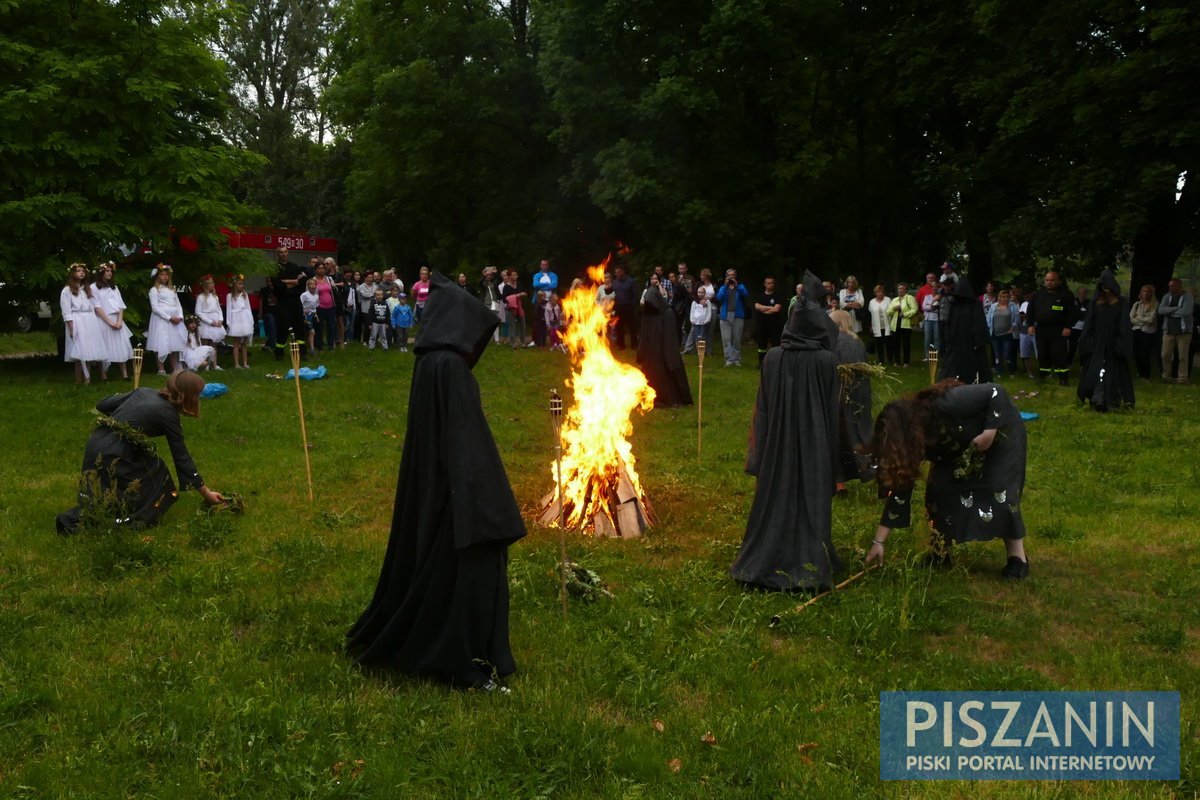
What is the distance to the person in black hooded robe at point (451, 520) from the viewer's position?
20.1 ft

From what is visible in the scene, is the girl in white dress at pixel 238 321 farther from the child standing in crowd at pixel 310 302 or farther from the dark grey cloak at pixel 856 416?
the dark grey cloak at pixel 856 416

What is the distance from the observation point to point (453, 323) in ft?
20.7

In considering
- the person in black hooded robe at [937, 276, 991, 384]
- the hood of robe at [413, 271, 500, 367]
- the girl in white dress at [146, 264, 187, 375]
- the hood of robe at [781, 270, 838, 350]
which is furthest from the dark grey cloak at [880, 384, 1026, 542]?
the girl in white dress at [146, 264, 187, 375]

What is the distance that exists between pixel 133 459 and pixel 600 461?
445 centimetres

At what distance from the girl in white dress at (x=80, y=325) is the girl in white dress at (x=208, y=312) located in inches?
93.1

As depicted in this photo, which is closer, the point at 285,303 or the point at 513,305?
the point at 285,303

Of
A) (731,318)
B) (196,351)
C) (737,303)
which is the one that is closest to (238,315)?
(196,351)

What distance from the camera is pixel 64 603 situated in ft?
25.6

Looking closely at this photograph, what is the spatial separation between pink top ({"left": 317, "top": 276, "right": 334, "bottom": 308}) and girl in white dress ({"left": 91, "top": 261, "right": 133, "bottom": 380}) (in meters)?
5.42

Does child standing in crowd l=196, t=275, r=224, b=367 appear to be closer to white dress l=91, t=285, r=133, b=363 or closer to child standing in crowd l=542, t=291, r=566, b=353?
white dress l=91, t=285, r=133, b=363

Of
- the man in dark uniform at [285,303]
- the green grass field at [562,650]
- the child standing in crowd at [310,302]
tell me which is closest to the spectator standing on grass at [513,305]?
the child standing in crowd at [310,302]

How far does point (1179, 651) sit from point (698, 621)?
327 centimetres

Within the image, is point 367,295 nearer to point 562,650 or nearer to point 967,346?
point 967,346

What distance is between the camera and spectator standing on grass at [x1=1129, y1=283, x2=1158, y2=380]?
21.3 meters
